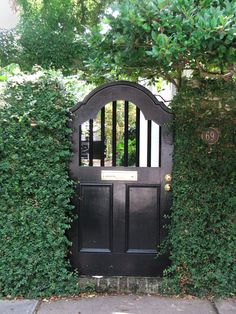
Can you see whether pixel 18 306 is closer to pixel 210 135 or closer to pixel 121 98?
pixel 121 98

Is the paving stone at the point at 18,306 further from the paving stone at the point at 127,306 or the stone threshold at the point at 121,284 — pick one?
the stone threshold at the point at 121,284

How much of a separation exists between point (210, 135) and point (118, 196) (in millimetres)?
1127

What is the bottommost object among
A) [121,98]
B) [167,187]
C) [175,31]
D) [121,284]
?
[121,284]

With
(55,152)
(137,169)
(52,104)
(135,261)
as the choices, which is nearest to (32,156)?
(55,152)

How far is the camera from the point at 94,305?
408cm

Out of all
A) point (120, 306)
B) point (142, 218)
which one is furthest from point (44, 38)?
point (120, 306)

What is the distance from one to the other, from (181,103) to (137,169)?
2.66 ft

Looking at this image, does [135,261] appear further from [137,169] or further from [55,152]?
[55,152]

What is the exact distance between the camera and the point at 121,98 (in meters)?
4.34

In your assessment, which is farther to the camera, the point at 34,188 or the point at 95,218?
the point at 95,218

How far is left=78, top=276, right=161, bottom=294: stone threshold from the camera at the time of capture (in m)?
4.41

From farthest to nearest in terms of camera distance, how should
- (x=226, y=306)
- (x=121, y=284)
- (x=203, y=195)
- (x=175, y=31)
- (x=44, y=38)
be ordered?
(x=44, y=38) < (x=121, y=284) < (x=203, y=195) < (x=226, y=306) < (x=175, y=31)

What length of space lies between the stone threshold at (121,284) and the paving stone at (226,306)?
0.64 metres

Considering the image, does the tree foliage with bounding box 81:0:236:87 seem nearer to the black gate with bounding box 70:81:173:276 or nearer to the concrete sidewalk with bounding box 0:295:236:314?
the black gate with bounding box 70:81:173:276
